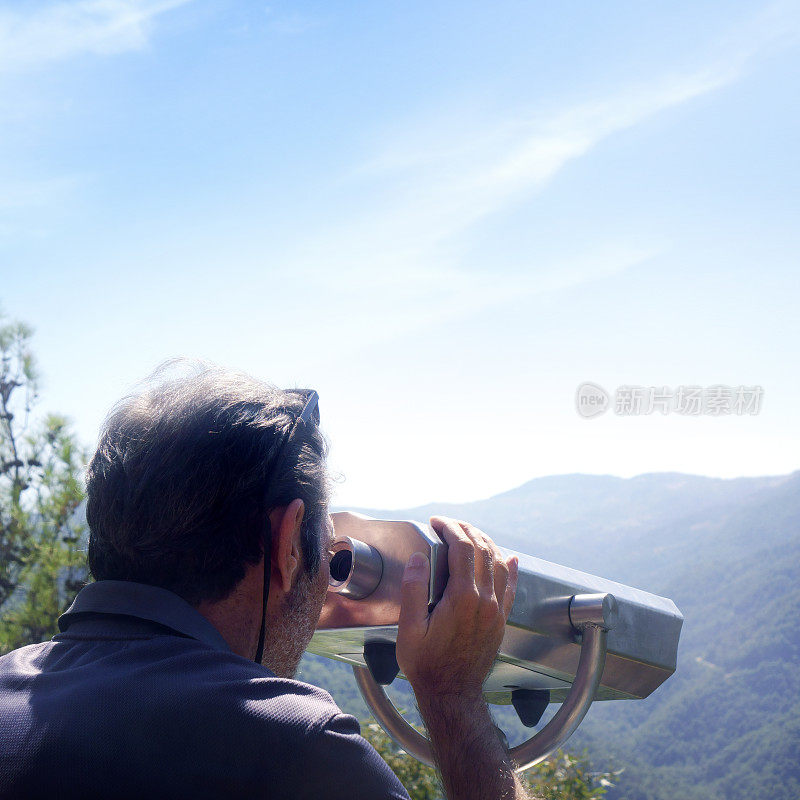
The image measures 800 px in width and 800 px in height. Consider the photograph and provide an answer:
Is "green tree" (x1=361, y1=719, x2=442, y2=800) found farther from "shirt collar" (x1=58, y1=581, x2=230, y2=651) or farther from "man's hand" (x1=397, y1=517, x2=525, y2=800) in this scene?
"shirt collar" (x1=58, y1=581, x2=230, y2=651)

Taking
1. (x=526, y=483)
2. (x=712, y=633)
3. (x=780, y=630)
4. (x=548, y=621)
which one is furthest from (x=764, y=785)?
(x=526, y=483)

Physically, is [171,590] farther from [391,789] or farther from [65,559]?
[65,559]

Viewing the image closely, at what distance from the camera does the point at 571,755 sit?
5.33 m

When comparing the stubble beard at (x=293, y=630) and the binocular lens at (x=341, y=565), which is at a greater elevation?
the binocular lens at (x=341, y=565)

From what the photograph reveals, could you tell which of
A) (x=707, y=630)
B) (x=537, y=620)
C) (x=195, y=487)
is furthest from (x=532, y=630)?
(x=707, y=630)

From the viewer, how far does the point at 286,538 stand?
1106 mm

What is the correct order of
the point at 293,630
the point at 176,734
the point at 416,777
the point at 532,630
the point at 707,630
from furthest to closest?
1. the point at 707,630
2. the point at 416,777
3. the point at 532,630
4. the point at 293,630
5. the point at 176,734

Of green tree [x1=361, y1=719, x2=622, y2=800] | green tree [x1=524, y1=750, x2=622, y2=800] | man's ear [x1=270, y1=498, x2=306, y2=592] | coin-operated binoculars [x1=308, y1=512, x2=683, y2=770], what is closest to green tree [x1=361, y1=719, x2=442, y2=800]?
green tree [x1=361, y1=719, x2=622, y2=800]

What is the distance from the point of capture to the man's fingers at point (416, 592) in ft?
3.95

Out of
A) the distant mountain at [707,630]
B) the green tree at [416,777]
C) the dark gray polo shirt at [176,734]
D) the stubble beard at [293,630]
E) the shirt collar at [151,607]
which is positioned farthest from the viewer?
the distant mountain at [707,630]

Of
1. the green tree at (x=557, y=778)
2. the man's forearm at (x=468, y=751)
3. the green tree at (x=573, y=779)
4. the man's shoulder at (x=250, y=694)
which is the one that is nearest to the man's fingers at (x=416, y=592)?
the man's forearm at (x=468, y=751)

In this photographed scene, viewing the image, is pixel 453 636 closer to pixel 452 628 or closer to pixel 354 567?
pixel 452 628

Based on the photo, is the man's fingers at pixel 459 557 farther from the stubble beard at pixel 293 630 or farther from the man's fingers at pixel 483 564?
the stubble beard at pixel 293 630

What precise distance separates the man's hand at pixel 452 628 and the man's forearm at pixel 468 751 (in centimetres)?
2
